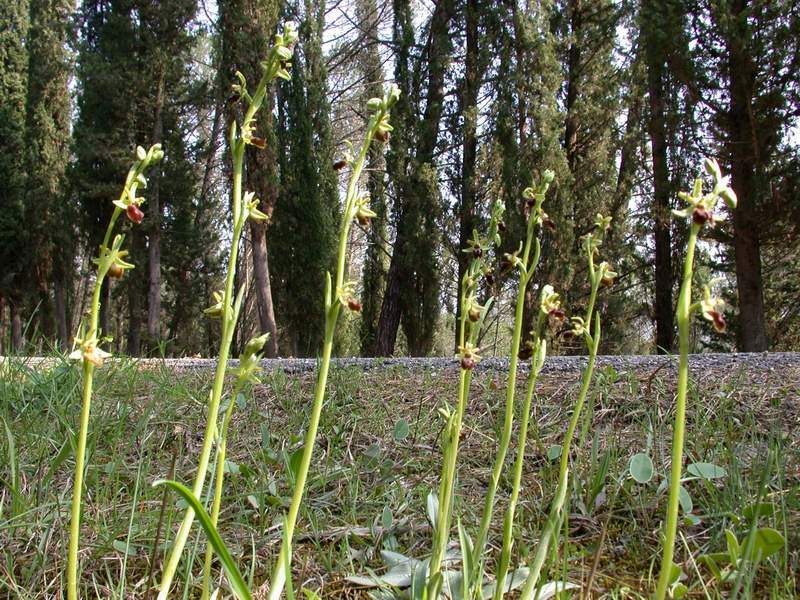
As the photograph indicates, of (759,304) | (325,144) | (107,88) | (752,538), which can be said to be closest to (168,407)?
(752,538)

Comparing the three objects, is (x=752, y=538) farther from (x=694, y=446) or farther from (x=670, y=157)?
(x=670, y=157)

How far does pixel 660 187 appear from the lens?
10820 mm

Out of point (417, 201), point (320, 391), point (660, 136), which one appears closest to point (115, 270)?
point (320, 391)

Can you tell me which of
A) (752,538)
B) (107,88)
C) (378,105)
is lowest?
(752,538)

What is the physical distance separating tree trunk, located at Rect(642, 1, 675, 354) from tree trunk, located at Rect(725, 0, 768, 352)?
1.09m

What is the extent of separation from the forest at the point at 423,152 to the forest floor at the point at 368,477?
654 cm

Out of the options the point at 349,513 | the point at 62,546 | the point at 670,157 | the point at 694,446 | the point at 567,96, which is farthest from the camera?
the point at 567,96

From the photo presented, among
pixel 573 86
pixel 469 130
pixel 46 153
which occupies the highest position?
pixel 573 86

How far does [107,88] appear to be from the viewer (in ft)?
51.9

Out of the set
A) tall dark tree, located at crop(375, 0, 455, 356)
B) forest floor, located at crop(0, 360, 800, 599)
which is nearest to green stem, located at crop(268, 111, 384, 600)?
forest floor, located at crop(0, 360, 800, 599)

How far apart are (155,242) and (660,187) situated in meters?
12.2

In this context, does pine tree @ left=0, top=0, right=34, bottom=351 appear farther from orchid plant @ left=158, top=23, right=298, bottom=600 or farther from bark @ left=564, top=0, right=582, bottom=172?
orchid plant @ left=158, top=23, right=298, bottom=600

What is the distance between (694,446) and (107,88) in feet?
56.9

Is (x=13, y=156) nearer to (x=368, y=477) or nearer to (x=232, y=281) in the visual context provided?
(x=368, y=477)
